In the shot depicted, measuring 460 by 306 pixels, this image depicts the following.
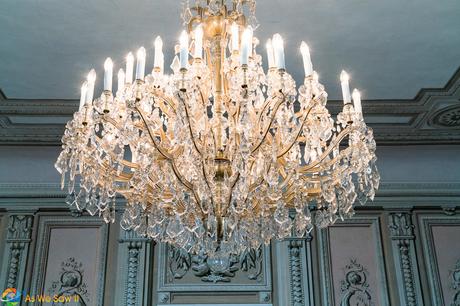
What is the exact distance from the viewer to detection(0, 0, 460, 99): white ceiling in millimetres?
3918

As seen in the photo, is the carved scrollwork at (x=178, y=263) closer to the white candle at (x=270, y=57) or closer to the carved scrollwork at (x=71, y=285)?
the carved scrollwork at (x=71, y=285)

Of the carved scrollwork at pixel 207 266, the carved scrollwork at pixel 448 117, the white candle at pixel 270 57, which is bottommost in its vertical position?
the carved scrollwork at pixel 207 266

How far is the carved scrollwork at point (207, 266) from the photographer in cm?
553

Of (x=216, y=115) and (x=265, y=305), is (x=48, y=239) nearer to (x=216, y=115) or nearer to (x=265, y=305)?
(x=265, y=305)

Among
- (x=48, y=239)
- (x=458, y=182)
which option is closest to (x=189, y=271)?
(x=48, y=239)

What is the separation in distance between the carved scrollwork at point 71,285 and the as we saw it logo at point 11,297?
13.4 inches

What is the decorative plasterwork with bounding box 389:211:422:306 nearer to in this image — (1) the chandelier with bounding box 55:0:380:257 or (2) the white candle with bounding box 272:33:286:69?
(1) the chandelier with bounding box 55:0:380:257

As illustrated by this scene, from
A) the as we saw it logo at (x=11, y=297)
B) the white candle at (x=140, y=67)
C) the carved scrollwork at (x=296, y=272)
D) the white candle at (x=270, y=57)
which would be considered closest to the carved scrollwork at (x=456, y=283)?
the carved scrollwork at (x=296, y=272)

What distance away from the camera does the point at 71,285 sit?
5.50m

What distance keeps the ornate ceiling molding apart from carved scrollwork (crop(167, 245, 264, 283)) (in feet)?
6.29

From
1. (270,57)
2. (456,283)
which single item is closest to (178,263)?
(456,283)

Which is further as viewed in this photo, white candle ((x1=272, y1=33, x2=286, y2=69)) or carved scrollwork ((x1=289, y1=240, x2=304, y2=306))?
carved scrollwork ((x1=289, y1=240, x2=304, y2=306))

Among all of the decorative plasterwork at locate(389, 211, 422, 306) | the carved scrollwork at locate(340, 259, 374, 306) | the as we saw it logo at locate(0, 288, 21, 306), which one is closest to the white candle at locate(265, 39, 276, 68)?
the carved scrollwork at locate(340, 259, 374, 306)

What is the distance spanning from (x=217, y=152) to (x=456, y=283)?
405 cm
